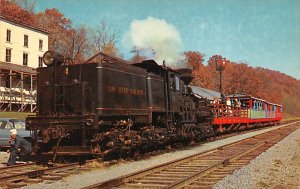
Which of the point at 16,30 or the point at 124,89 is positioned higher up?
the point at 16,30

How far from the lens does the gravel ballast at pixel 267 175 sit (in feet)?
25.5

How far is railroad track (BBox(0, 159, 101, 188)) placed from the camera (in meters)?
7.96

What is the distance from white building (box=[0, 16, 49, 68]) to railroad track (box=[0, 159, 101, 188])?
31.9 metres

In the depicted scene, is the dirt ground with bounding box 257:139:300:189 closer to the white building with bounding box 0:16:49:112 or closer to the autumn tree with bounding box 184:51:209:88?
the white building with bounding box 0:16:49:112

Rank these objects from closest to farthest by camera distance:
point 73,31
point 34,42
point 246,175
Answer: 1. point 246,175
2. point 34,42
3. point 73,31

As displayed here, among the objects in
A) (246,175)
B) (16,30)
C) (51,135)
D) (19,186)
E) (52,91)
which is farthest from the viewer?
(16,30)

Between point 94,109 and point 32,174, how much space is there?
2639 mm

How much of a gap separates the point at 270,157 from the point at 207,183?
5.54 metres

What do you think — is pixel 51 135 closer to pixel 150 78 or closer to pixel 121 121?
pixel 121 121

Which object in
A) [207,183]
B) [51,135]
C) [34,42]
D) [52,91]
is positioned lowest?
[207,183]

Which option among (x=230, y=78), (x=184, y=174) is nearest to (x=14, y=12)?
(x=230, y=78)

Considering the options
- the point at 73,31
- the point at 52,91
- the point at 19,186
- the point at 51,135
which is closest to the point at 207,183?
the point at 19,186

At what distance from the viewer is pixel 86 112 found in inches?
414

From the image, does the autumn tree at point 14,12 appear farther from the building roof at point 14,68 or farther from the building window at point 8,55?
the building roof at point 14,68
